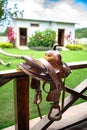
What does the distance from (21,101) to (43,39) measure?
11.0m

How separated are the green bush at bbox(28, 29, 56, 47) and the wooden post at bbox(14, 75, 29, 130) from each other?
35.6 ft

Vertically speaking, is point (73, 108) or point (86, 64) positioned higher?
point (86, 64)

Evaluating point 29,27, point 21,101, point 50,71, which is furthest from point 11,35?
point 50,71

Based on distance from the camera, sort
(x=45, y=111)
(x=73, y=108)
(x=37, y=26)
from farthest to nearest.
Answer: (x=37, y=26), (x=45, y=111), (x=73, y=108)

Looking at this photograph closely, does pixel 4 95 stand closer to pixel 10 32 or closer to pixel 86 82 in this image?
pixel 86 82

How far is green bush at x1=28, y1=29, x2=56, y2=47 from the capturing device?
1211 cm

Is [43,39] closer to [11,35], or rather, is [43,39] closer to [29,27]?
[29,27]

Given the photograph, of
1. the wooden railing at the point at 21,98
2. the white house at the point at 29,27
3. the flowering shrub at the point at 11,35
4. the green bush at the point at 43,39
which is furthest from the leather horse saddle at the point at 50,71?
the white house at the point at 29,27

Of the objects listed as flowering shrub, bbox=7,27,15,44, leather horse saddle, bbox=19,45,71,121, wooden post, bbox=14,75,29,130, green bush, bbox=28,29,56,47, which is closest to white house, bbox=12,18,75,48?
flowering shrub, bbox=7,27,15,44

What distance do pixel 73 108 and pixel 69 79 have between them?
5.74 ft

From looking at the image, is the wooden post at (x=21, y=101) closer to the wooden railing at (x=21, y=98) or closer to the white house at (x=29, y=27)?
the wooden railing at (x=21, y=98)

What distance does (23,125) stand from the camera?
51.3 inches

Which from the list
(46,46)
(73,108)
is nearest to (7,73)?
(73,108)

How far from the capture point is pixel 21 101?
1.24 metres
